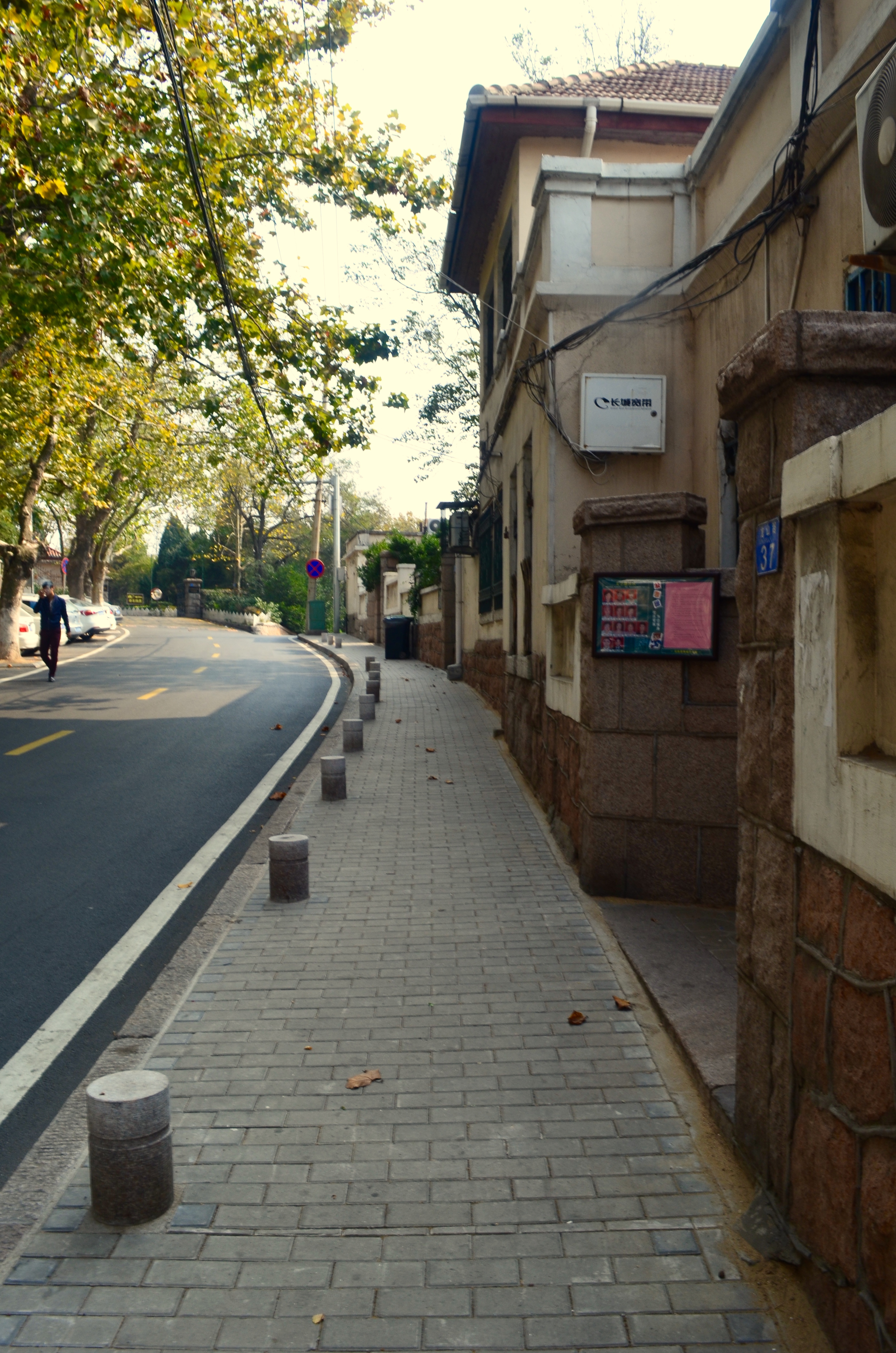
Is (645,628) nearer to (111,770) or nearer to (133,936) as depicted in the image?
(133,936)

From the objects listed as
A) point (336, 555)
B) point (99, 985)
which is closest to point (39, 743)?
point (99, 985)

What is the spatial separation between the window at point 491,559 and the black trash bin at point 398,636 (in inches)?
472

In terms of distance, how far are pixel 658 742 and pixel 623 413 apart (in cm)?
388

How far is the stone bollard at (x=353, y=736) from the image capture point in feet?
41.0

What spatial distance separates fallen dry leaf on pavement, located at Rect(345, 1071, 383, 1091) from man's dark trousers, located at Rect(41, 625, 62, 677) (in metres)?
17.6

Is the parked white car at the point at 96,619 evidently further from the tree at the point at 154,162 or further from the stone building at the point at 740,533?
the stone building at the point at 740,533

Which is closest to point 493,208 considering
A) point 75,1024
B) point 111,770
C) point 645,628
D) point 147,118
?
point 147,118

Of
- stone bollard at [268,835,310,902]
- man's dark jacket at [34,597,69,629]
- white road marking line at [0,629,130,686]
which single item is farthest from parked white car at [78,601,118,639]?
stone bollard at [268,835,310,902]

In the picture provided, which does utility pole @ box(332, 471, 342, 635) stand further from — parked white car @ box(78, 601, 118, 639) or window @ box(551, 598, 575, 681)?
window @ box(551, 598, 575, 681)

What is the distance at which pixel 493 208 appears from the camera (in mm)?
14516

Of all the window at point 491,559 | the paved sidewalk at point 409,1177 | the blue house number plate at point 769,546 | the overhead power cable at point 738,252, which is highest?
the overhead power cable at point 738,252

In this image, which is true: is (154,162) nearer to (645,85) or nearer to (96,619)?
(645,85)

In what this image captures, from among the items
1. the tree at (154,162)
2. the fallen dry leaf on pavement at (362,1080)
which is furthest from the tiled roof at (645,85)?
the fallen dry leaf on pavement at (362,1080)

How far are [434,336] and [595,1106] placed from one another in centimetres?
2785
